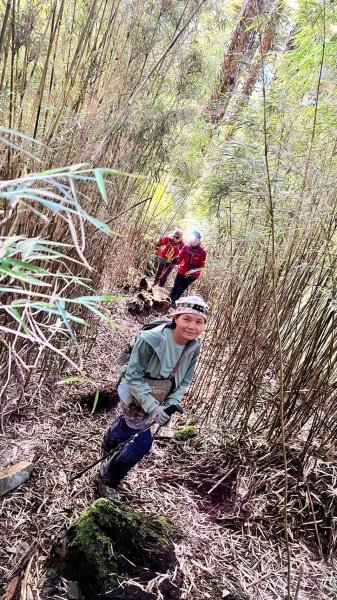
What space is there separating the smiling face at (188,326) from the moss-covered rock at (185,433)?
3.47 feet

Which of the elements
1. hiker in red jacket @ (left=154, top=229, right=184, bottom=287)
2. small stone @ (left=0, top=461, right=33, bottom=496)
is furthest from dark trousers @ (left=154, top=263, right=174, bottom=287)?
small stone @ (left=0, top=461, right=33, bottom=496)

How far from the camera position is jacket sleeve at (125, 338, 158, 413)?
5.64 feet

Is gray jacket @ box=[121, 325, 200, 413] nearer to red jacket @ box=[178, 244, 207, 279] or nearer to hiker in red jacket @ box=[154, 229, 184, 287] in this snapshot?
red jacket @ box=[178, 244, 207, 279]

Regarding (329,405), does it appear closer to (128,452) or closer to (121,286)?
(128,452)

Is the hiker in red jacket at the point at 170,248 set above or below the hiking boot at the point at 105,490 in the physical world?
above

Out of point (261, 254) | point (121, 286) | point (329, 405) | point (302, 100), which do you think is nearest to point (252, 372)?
point (329, 405)

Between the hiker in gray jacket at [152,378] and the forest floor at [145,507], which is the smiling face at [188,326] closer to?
the hiker in gray jacket at [152,378]

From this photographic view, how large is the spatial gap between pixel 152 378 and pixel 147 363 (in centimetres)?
8

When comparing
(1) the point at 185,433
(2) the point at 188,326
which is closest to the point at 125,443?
(2) the point at 188,326

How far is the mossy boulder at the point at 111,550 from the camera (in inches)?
54.2

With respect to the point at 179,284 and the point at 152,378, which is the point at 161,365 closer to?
the point at 152,378

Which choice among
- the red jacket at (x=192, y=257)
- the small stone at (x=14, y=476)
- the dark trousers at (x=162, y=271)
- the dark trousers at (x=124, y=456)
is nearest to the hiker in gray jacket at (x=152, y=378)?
the dark trousers at (x=124, y=456)

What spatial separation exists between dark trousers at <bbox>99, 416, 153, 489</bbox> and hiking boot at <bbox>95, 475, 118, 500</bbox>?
15 millimetres

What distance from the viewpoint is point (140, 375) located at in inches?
69.2
